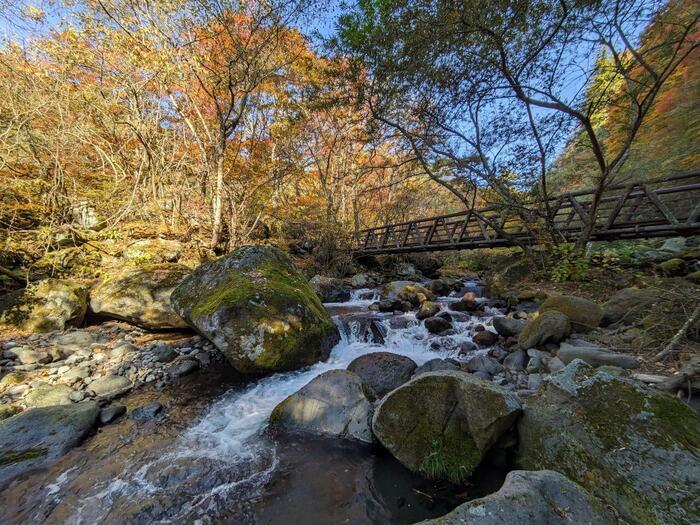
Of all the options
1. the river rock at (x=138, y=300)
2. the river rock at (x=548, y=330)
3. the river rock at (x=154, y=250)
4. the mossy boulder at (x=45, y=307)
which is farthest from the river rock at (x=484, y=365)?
the river rock at (x=154, y=250)

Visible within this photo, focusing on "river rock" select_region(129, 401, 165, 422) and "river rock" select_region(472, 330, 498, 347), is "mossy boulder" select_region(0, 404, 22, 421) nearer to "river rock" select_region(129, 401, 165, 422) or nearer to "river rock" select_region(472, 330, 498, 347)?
"river rock" select_region(129, 401, 165, 422)

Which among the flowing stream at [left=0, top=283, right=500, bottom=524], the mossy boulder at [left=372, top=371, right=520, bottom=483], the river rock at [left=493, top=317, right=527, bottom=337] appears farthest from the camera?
the river rock at [left=493, top=317, right=527, bottom=337]

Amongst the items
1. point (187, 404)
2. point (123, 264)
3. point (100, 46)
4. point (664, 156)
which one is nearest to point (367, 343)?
point (187, 404)

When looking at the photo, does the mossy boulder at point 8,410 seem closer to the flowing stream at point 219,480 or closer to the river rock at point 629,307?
the flowing stream at point 219,480

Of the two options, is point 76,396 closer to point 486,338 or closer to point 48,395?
point 48,395

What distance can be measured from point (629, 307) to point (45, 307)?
9.93m

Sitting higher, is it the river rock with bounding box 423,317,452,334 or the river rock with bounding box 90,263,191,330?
the river rock with bounding box 90,263,191,330

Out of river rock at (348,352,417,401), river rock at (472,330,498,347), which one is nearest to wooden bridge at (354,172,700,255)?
river rock at (472,330,498,347)

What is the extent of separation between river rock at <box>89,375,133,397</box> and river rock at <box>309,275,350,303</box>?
5.68 metres

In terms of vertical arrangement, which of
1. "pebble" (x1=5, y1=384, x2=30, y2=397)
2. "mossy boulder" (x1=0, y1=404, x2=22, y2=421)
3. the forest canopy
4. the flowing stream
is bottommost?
the flowing stream

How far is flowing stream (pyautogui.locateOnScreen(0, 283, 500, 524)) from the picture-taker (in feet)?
7.23

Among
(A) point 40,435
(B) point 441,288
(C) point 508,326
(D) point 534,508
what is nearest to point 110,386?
(A) point 40,435

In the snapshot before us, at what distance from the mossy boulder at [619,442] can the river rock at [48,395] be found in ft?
16.8

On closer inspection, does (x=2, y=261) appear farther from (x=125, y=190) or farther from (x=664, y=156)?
(x=664, y=156)
